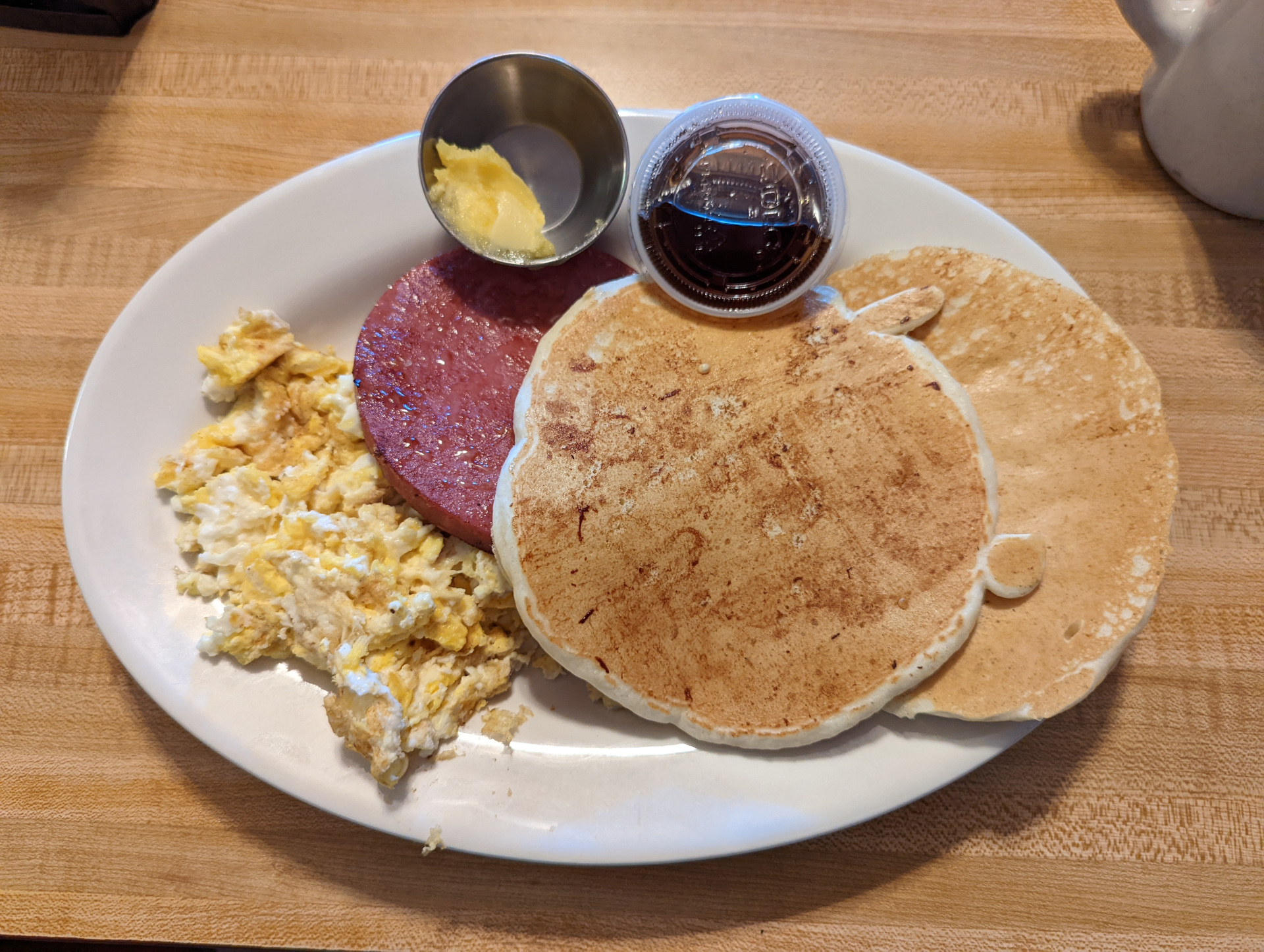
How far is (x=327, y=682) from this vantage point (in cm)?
167

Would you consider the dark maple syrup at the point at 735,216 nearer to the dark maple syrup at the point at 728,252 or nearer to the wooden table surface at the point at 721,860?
the dark maple syrup at the point at 728,252

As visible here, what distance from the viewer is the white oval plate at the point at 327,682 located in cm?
154

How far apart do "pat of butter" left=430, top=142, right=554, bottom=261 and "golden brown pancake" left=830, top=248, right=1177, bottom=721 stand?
85 cm

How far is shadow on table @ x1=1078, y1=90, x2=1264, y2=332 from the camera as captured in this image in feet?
6.51

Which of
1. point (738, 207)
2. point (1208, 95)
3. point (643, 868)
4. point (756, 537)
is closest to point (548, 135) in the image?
point (738, 207)

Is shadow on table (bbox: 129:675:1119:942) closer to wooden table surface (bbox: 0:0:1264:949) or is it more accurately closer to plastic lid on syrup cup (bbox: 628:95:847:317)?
wooden table surface (bbox: 0:0:1264:949)

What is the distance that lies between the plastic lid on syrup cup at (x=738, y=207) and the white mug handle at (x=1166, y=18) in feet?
3.03

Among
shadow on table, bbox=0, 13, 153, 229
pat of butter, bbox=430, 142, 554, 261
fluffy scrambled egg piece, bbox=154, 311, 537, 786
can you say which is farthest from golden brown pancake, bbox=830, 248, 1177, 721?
shadow on table, bbox=0, 13, 153, 229

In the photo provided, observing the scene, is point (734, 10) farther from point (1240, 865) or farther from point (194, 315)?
point (1240, 865)

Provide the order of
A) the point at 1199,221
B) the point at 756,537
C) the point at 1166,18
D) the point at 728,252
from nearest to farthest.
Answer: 1. the point at 756,537
2. the point at 728,252
3. the point at 1166,18
4. the point at 1199,221

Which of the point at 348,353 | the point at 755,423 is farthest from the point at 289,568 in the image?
the point at 755,423

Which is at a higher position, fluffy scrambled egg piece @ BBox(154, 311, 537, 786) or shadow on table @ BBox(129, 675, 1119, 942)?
fluffy scrambled egg piece @ BBox(154, 311, 537, 786)

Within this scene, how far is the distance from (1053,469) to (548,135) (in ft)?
4.75

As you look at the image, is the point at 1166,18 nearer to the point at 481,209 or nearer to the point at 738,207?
the point at 738,207
